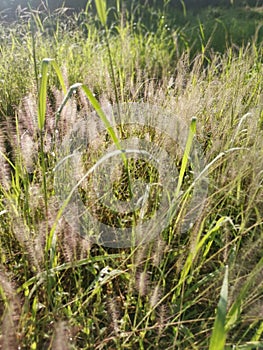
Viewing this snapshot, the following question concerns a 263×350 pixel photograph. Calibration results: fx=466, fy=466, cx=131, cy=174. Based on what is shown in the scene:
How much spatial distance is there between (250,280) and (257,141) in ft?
2.03

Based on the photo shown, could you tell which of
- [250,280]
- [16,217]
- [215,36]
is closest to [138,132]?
[16,217]

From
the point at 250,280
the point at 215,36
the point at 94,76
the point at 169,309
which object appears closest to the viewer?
the point at 250,280

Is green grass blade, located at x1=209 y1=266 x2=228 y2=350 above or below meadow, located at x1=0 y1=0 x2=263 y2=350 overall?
above

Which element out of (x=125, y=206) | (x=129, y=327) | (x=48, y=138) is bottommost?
(x=129, y=327)

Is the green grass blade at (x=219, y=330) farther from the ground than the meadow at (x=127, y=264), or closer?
farther from the ground

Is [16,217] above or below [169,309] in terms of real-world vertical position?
above

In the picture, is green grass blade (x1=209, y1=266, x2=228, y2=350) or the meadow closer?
green grass blade (x1=209, y1=266, x2=228, y2=350)

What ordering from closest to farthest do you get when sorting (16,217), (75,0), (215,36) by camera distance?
(16,217) → (215,36) → (75,0)

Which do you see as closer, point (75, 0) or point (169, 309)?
point (169, 309)

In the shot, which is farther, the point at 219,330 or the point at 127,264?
the point at 127,264

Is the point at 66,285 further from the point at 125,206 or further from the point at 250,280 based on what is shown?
the point at 250,280

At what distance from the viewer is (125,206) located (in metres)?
1.37

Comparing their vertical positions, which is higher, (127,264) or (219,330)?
(219,330)

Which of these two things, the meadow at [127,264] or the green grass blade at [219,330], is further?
the meadow at [127,264]
